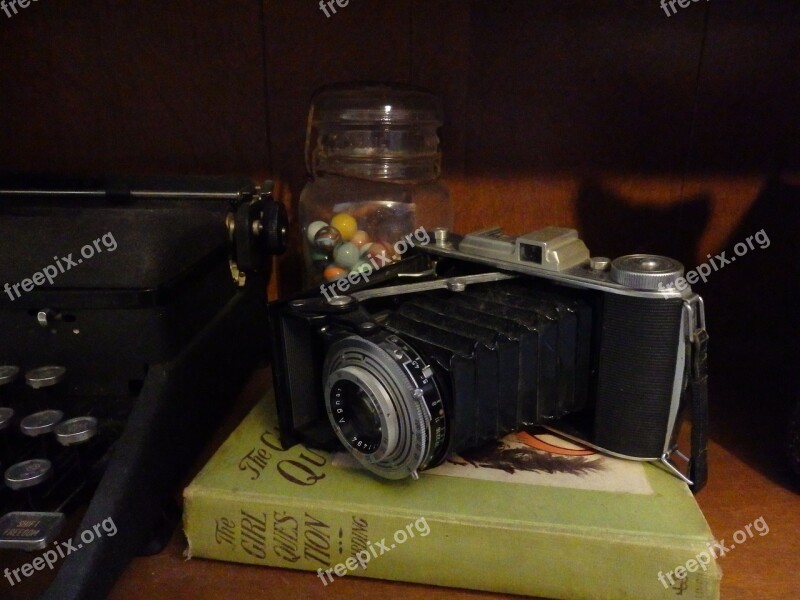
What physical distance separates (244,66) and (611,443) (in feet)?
1.99

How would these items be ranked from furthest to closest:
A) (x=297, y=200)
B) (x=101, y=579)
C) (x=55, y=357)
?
(x=297, y=200) < (x=55, y=357) < (x=101, y=579)

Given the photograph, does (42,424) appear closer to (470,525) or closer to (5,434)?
(5,434)

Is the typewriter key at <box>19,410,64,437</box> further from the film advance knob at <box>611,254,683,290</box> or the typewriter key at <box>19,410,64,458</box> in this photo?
the film advance knob at <box>611,254,683,290</box>

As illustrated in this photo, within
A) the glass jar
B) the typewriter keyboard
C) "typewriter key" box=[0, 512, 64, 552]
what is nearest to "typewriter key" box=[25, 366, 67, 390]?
the typewriter keyboard

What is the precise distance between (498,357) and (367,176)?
0.43m

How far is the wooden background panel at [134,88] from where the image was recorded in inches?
31.7

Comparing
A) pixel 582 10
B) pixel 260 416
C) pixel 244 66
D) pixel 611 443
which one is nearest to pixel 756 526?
pixel 611 443

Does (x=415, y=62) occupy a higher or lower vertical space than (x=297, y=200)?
higher

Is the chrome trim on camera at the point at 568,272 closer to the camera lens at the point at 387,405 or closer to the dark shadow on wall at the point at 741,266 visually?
the camera lens at the point at 387,405

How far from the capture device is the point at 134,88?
83 centimetres

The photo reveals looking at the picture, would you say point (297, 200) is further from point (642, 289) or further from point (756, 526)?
point (756, 526)

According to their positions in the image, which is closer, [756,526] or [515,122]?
[756,526]

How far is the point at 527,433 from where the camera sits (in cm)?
60

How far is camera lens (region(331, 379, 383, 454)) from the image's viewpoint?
1.60ft
